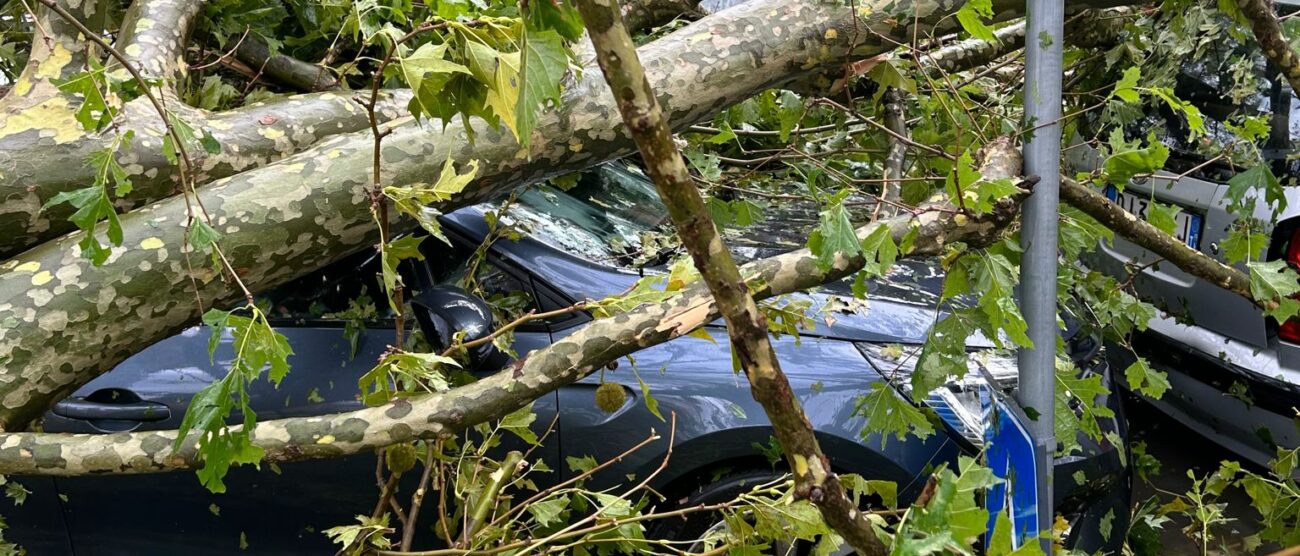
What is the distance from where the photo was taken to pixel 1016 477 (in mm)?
1524

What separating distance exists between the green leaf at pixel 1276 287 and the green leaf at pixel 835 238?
910mm

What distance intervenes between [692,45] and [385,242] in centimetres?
72

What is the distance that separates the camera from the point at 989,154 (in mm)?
1722

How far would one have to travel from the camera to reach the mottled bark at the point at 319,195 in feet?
4.96

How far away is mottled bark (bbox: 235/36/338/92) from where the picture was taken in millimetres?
2441

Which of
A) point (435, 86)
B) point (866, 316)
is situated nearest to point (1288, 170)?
point (866, 316)

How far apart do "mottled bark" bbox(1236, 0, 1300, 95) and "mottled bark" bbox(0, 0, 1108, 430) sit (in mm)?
532

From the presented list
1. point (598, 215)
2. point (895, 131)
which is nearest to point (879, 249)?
point (895, 131)

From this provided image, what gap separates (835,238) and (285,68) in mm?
1695

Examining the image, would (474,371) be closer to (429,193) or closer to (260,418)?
(260,418)

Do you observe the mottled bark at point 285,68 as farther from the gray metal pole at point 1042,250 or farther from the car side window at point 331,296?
the gray metal pole at point 1042,250

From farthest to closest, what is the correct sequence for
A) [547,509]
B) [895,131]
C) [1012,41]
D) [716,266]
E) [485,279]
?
[1012,41] < [485,279] < [895,131] < [547,509] < [716,266]

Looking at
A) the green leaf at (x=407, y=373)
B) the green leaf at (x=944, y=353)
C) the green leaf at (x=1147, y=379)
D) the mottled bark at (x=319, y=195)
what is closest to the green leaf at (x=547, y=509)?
the green leaf at (x=407, y=373)

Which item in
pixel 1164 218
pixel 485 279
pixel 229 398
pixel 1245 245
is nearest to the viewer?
pixel 229 398
